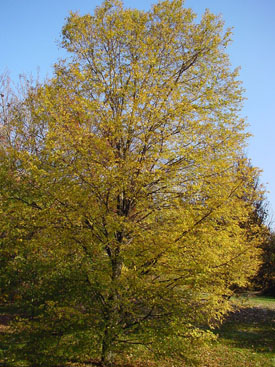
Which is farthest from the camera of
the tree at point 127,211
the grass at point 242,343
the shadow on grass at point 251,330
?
the shadow on grass at point 251,330

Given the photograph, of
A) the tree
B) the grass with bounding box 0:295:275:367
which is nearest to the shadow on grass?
the grass with bounding box 0:295:275:367

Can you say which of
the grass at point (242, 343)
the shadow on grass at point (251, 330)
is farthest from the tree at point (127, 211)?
the shadow on grass at point (251, 330)

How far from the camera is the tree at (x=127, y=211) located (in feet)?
18.3

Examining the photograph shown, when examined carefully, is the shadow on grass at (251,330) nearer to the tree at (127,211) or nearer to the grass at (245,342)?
the grass at (245,342)

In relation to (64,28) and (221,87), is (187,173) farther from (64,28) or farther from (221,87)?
(64,28)

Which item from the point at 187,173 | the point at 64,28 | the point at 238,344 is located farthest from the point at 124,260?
the point at 238,344

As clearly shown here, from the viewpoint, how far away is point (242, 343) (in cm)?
1280

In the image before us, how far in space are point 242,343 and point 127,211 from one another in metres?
9.51

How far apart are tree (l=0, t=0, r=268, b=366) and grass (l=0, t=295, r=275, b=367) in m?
1.42

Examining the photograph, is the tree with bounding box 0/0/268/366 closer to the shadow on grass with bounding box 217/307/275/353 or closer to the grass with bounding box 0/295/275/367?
the grass with bounding box 0/295/275/367

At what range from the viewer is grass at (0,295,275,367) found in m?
Answer: 9.92

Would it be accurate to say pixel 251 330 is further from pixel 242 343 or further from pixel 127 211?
pixel 127 211

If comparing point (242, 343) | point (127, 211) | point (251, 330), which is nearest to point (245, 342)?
point (242, 343)

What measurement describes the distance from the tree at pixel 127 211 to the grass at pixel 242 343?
1.42 metres
